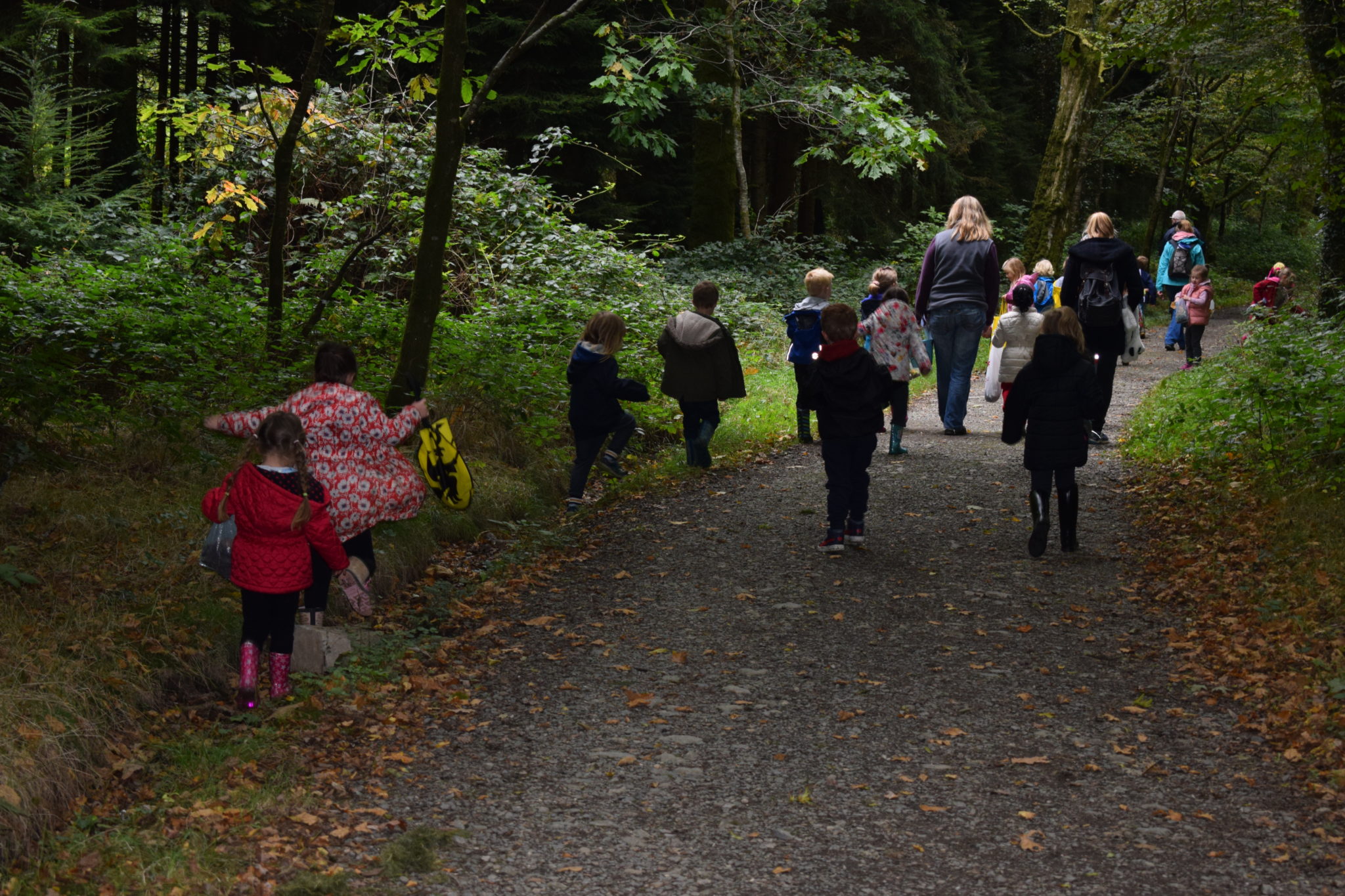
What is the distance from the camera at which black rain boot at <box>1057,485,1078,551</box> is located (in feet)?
26.5

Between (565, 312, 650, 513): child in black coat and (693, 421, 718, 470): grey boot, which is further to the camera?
(693, 421, 718, 470): grey boot

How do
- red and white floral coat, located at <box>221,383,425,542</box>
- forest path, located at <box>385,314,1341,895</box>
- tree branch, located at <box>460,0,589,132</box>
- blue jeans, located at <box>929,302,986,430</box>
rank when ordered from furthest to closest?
1. blue jeans, located at <box>929,302,986,430</box>
2. tree branch, located at <box>460,0,589,132</box>
3. red and white floral coat, located at <box>221,383,425,542</box>
4. forest path, located at <box>385,314,1341,895</box>

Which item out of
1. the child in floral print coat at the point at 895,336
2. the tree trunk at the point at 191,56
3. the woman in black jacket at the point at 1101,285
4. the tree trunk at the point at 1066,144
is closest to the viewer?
the woman in black jacket at the point at 1101,285

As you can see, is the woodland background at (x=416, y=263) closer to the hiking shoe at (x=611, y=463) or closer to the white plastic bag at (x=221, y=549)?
the white plastic bag at (x=221, y=549)

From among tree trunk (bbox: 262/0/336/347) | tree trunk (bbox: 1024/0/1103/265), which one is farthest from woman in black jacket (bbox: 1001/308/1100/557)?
tree trunk (bbox: 1024/0/1103/265)

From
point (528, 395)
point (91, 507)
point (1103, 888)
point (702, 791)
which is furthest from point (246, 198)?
point (1103, 888)

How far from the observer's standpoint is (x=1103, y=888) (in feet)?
12.8

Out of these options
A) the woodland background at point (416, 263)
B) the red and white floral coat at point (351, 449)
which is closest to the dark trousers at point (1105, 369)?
the woodland background at point (416, 263)

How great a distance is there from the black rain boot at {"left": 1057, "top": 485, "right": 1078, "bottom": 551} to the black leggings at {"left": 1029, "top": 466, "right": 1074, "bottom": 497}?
5 centimetres

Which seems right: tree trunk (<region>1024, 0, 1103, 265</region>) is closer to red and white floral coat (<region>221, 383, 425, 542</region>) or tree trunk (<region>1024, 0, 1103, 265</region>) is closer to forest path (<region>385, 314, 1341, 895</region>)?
forest path (<region>385, 314, 1341, 895</region>)

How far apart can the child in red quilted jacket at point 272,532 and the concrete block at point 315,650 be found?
1.01 feet

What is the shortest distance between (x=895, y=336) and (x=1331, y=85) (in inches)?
161

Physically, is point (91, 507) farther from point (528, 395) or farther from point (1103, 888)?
point (1103, 888)

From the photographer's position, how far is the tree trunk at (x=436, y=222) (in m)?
8.43
